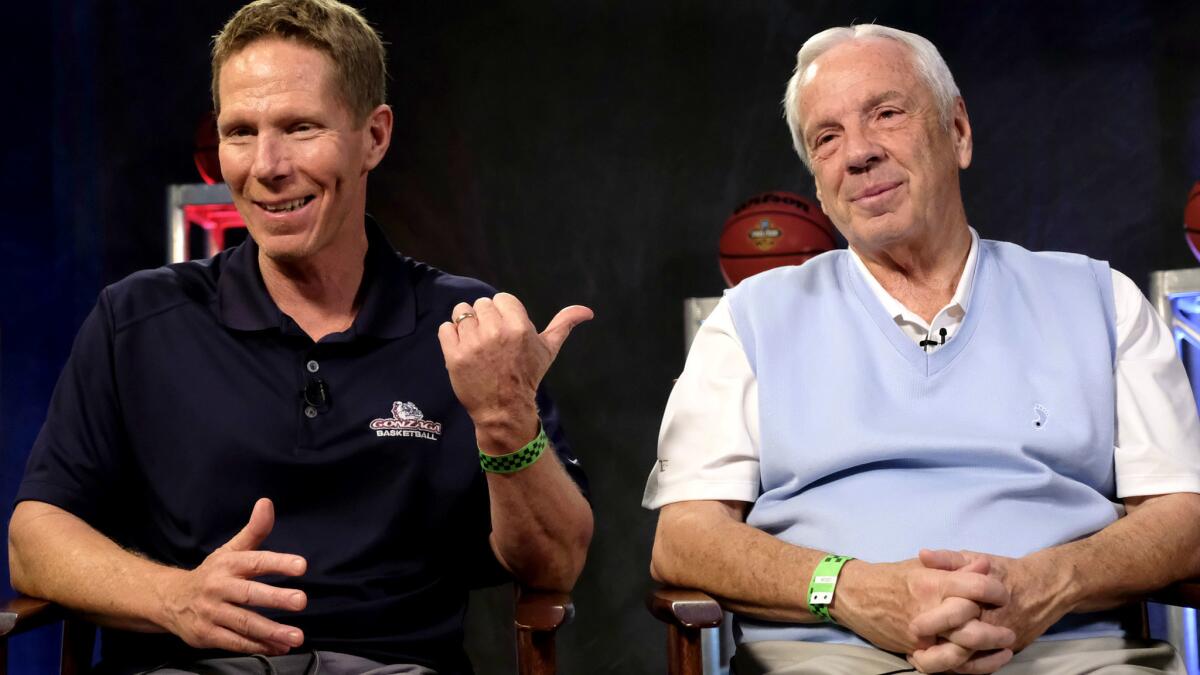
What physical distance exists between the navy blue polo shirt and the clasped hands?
608 millimetres

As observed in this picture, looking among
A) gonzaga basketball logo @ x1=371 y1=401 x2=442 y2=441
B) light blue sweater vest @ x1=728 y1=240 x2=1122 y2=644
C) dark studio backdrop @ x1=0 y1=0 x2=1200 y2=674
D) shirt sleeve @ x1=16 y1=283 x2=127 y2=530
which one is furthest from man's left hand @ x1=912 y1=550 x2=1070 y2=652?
dark studio backdrop @ x1=0 y1=0 x2=1200 y2=674

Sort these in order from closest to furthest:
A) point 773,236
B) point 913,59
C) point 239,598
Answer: point 239,598, point 913,59, point 773,236

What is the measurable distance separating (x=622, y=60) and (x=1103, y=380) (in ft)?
9.67

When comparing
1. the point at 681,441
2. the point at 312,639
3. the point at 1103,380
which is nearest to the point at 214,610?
the point at 312,639

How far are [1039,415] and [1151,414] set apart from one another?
0.66 ft

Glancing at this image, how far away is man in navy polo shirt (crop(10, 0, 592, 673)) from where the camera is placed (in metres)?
2.20

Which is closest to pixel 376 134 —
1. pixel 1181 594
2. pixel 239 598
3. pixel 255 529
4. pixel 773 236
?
pixel 255 529

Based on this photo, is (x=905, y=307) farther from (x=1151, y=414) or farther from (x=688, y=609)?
(x=688, y=609)

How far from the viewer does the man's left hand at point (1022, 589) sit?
203 centimetres

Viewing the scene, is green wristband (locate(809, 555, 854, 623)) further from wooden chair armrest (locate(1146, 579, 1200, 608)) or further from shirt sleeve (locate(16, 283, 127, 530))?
shirt sleeve (locate(16, 283, 127, 530))

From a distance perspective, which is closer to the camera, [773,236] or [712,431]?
[712,431]

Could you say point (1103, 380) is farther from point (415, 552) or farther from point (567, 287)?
point (567, 287)

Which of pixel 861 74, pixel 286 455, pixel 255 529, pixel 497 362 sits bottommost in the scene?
pixel 255 529

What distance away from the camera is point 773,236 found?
3707mm
